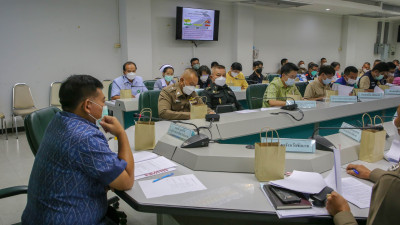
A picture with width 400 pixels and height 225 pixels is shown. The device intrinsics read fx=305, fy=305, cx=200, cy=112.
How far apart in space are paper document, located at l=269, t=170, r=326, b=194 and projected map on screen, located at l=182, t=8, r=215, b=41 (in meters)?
5.72

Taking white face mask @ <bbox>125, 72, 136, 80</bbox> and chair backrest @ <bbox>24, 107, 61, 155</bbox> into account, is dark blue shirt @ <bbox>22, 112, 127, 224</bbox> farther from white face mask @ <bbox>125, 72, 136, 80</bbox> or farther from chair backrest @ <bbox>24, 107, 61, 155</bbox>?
white face mask @ <bbox>125, 72, 136, 80</bbox>

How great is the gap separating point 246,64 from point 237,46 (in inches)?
20.9

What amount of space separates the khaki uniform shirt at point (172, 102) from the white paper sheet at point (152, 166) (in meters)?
1.16

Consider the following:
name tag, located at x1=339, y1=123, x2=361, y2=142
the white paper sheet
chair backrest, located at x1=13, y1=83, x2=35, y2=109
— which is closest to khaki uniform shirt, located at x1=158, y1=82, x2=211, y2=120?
the white paper sheet

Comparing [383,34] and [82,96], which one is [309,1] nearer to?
[383,34]

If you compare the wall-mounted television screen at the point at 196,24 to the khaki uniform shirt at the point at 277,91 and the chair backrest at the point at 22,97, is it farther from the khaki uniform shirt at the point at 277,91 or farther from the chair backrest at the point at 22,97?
the khaki uniform shirt at the point at 277,91

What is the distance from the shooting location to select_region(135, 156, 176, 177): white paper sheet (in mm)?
1496

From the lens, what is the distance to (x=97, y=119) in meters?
1.33

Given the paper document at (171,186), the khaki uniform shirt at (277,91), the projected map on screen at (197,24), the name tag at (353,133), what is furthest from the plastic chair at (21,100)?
the name tag at (353,133)

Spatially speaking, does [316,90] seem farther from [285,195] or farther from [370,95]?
[285,195]

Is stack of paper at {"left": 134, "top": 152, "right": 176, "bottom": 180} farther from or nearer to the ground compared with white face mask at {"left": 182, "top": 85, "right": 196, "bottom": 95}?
nearer to the ground

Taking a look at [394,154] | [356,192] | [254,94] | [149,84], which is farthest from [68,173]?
[149,84]

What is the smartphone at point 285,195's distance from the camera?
116 centimetres

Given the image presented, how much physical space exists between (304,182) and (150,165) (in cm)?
76
